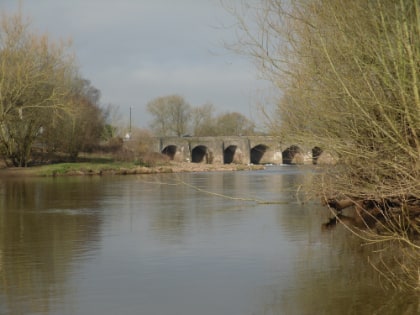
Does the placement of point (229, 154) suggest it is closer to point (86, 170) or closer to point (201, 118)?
point (201, 118)

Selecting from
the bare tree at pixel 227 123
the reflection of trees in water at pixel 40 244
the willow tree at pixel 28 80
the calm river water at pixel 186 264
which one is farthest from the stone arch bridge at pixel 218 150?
→ the calm river water at pixel 186 264

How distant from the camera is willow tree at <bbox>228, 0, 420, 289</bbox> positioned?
7.26 meters

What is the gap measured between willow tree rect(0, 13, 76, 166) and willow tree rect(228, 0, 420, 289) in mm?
21755

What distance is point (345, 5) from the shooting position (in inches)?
329

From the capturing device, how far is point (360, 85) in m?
8.29

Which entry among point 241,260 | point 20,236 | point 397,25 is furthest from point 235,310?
point 20,236

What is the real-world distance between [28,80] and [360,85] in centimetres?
2486

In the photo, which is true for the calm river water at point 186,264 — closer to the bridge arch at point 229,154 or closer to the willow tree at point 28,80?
the willow tree at point 28,80

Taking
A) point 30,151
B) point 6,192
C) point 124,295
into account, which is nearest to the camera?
point 124,295

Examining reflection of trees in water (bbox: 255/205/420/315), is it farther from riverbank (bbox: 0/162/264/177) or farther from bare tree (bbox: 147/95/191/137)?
bare tree (bbox: 147/95/191/137)

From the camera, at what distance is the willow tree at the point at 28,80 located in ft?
100

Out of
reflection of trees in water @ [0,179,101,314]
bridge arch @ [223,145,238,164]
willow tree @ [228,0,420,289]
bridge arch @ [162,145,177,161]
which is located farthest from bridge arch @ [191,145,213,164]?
willow tree @ [228,0,420,289]

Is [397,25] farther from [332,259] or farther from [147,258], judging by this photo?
[147,258]

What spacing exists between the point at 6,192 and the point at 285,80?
1645 cm
